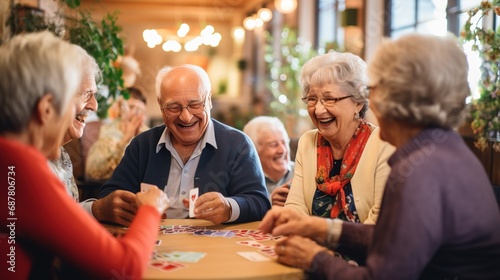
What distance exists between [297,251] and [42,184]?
0.78 m

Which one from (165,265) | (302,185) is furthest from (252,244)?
(302,185)

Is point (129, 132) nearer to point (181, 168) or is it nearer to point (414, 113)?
point (181, 168)

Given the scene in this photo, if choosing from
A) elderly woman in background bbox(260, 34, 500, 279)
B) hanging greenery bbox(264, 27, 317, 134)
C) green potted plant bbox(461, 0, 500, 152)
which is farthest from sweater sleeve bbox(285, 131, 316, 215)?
hanging greenery bbox(264, 27, 317, 134)

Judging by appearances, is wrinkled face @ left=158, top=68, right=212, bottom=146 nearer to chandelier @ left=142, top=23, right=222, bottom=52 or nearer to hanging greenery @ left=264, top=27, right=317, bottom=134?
hanging greenery @ left=264, top=27, right=317, bottom=134

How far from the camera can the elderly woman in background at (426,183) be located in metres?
1.42

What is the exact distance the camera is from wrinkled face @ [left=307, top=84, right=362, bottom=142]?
2.39 m

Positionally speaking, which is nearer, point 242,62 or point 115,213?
point 115,213

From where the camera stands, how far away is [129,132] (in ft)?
14.3

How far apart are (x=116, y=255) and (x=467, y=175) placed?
0.95 meters

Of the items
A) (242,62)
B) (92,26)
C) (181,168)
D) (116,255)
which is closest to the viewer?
(116,255)

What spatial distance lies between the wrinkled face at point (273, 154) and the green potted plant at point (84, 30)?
1.09 m

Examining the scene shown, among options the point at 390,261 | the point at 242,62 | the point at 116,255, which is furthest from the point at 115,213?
the point at 242,62

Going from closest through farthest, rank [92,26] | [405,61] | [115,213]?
1. [405,61]
2. [115,213]
3. [92,26]

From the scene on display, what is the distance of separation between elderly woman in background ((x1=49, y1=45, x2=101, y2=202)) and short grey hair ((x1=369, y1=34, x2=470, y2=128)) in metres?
1.25
